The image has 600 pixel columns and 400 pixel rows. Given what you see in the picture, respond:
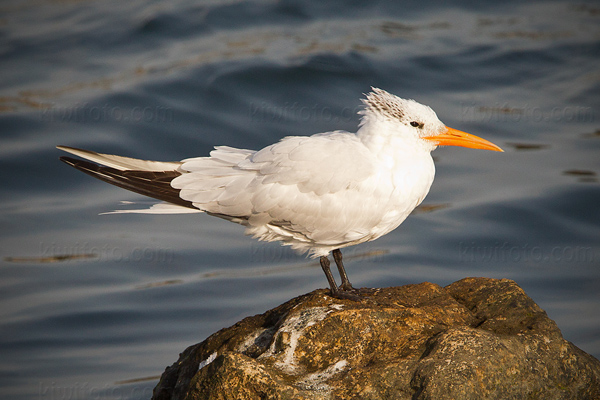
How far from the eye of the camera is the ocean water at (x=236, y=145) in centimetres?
1337

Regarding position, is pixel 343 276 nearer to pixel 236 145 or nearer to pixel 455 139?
pixel 455 139

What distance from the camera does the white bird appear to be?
7449mm

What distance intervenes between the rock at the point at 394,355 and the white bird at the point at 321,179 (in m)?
1.09

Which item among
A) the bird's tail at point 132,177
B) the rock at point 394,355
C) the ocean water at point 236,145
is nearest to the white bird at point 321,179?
the bird's tail at point 132,177

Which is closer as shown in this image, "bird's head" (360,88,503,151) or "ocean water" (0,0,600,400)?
"bird's head" (360,88,503,151)

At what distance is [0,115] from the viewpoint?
766 inches

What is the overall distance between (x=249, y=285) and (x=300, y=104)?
27.2 feet

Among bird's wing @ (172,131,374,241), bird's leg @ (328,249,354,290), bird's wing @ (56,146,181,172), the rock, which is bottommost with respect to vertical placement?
the rock

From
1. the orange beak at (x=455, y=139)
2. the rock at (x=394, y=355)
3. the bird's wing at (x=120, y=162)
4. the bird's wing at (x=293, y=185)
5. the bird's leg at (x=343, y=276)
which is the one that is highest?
the bird's wing at (x=120, y=162)

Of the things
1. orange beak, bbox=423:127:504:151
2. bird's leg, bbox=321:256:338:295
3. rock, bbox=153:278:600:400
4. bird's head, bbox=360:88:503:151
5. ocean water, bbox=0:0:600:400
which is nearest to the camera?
rock, bbox=153:278:600:400

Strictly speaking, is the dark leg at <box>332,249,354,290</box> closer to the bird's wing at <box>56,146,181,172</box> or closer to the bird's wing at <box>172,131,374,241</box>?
the bird's wing at <box>172,131,374,241</box>

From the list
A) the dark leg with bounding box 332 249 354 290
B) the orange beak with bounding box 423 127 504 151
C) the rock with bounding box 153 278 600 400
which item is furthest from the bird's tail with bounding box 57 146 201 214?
the orange beak with bounding box 423 127 504 151

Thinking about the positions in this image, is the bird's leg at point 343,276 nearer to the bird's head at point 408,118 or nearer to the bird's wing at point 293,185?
the bird's wing at point 293,185

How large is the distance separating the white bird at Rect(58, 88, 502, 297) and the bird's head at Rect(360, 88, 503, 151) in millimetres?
11
